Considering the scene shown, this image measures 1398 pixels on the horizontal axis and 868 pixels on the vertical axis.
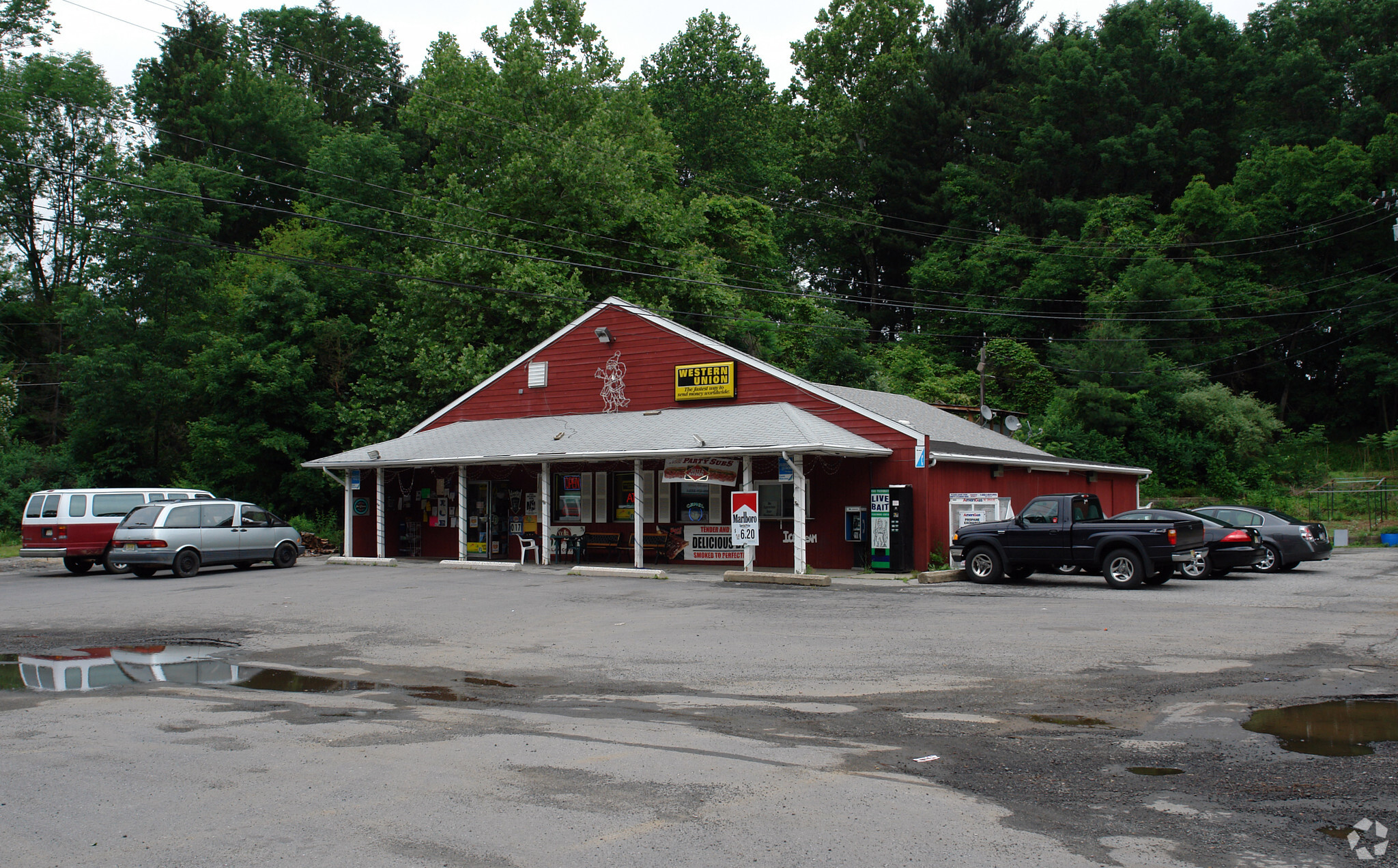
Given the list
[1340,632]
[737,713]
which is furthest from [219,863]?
[1340,632]

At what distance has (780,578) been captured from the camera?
20.5m

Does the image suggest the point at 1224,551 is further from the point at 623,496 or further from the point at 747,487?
the point at 623,496

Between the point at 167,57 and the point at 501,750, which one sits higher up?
the point at 167,57

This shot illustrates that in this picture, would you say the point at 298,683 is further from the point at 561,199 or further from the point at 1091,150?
the point at 1091,150

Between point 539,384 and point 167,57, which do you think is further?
point 167,57

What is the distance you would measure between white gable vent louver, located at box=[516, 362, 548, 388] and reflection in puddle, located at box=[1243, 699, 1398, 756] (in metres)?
23.2

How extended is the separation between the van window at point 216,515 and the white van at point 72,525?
2.56 meters

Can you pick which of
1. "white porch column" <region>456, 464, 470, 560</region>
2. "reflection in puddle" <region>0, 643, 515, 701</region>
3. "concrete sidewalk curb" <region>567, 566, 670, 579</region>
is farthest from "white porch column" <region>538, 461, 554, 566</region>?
"reflection in puddle" <region>0, 643, 515, 701</region>

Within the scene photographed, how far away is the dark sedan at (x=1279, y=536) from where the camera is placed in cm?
2264

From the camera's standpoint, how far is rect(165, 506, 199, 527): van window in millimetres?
23359

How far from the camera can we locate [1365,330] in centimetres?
4841

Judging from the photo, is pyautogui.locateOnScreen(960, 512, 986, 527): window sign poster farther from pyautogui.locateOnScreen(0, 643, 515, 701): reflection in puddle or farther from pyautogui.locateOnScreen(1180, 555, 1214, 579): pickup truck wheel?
→ pyautogui.locateOnScreen(0, 643, 515, 701): reflection in puddle

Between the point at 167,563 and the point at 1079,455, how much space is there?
3395 cm

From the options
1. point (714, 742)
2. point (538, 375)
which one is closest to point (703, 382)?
point (538, 375)
